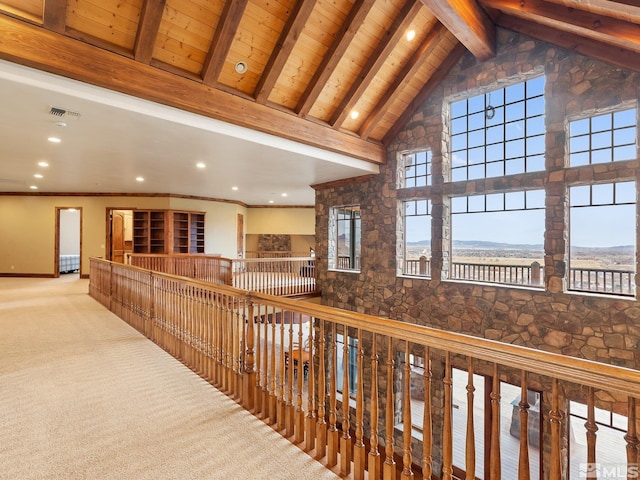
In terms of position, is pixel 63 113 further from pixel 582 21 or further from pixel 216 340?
pixel 582 21

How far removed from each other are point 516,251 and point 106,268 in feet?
26.8

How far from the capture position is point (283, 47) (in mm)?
4293

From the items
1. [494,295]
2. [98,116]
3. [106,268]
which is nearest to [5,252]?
[106,268]

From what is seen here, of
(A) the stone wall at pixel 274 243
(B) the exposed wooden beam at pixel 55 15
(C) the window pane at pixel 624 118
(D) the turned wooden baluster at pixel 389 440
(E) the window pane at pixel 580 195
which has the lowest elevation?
(D) the turned wooden baluster at pixel 389 440

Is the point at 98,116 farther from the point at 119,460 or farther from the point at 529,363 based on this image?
the point at 529,363

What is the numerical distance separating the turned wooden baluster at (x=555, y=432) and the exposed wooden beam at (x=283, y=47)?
434 centimetres

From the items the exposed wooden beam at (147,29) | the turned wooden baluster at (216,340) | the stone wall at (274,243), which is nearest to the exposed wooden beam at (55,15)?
the exposed wooden beam at (147,29)

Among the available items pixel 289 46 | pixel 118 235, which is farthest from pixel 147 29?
pixel 118 235

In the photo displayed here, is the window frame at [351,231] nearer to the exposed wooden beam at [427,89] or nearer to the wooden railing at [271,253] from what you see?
the exposed wooden beam at [427,89]

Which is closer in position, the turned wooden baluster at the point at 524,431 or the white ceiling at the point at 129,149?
the turned wooden baluster at the point at 524,431

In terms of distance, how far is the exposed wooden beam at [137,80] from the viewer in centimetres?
→ 301

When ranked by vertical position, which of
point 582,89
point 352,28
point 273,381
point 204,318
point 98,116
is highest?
point 352,28

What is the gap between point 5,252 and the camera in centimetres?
1081

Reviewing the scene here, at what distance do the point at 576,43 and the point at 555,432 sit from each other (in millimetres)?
5462
